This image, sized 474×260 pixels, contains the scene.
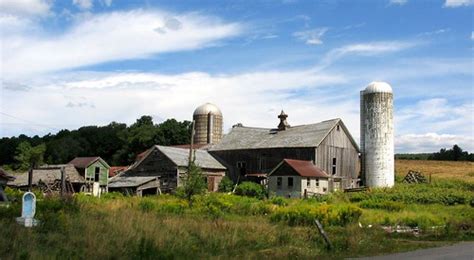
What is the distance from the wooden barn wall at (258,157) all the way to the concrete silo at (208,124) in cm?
998

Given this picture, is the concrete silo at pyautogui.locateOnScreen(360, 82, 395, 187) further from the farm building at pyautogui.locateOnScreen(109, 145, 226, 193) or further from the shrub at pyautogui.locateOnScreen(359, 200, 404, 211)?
the shrub at pyautogui.locateOnScreen(359, 200, 404, 211)

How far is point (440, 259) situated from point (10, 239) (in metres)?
10.5

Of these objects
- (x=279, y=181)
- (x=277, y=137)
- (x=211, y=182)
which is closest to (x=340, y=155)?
(x=277, y=137)

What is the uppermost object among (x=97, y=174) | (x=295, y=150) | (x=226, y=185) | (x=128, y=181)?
(x=295, y=150)

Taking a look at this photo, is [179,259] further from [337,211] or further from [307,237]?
[337,211]

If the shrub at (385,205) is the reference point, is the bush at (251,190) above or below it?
above

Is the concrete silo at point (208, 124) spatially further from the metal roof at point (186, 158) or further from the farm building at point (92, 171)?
the farm building at point (92, 171)

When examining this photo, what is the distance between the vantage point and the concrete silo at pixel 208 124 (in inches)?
2712

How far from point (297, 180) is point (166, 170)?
12992 millimetres

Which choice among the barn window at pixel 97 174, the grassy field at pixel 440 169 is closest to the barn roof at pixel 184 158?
the barn window at pixel 97 174

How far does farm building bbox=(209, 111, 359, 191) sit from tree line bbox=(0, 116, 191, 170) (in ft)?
78.9

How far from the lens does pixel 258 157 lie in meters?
54.9

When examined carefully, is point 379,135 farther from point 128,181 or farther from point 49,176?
point 49,176

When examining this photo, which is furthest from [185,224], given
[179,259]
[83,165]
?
[83,165]
